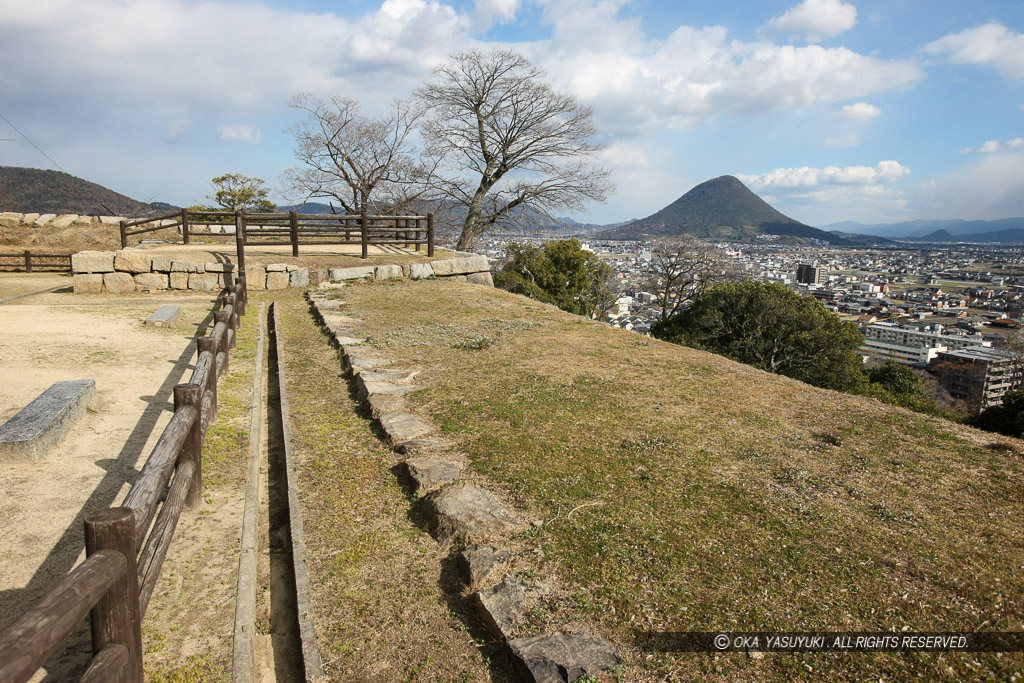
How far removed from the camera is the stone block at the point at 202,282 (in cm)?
1337

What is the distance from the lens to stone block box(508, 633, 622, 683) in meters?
2.21

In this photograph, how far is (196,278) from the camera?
1338cm

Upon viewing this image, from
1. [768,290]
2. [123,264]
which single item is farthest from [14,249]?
[768,290]

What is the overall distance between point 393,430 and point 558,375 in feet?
6.74

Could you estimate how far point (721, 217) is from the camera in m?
70.0

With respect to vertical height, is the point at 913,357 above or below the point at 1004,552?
below

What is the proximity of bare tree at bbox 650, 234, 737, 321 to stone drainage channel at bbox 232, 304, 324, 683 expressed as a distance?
72.1ft

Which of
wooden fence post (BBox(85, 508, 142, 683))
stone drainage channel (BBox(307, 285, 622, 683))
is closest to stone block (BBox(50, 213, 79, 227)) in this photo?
stone drainage channel (BBox(307, 285, 622, 683))

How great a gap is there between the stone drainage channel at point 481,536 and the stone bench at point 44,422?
2.30 m

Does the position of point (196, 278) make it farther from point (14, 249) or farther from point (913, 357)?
point (913, 357)

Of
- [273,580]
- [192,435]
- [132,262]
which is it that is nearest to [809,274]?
[132,262]

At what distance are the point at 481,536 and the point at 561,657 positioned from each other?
98 cm

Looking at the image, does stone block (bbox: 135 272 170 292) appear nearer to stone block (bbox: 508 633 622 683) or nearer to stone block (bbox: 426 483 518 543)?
stone block (bbox: 426 483 518 543)

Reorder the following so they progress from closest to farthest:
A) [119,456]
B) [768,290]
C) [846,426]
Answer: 1. [119,456]
2. [846,426]
3. [768,290]
